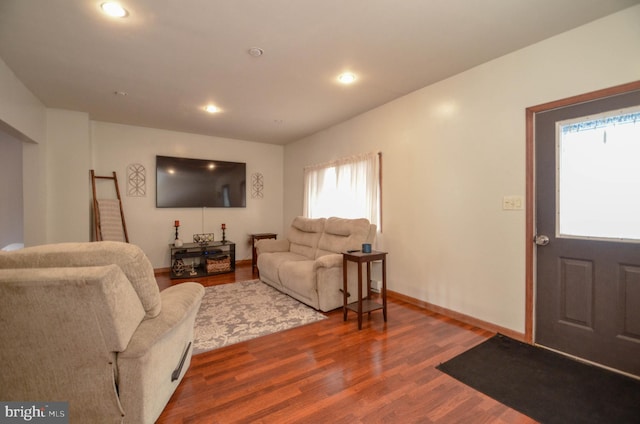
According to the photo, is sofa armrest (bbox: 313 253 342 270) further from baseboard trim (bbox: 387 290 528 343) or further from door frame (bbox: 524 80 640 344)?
door frame (bbox: 524 80 640 344)

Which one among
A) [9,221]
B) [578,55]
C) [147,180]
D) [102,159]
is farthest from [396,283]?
[9,221]

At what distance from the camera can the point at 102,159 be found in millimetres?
4660

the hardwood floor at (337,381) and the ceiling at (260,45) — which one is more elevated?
the ceiling at (260,45)

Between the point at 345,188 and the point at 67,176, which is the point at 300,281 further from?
the point at 67,176

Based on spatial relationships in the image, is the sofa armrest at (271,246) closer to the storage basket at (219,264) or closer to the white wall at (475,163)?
the storage basket at (219,264)

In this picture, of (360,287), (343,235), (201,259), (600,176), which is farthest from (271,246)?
(600,176)

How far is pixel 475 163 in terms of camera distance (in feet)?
9.33

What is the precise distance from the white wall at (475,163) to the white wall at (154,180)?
3010mm

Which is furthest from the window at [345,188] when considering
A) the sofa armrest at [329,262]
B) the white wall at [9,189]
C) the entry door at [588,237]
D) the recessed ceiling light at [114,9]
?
the white wall at [9,189]

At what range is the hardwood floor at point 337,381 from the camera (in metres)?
1.61

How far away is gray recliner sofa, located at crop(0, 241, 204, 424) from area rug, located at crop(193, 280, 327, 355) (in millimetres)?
1005

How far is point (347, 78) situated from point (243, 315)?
109 inches

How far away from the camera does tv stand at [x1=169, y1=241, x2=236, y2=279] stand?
4.82m

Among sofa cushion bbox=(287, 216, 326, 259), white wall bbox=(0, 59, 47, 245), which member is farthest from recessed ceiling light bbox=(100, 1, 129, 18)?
sofa cushion bbox=(287, 216, 326, 259)
